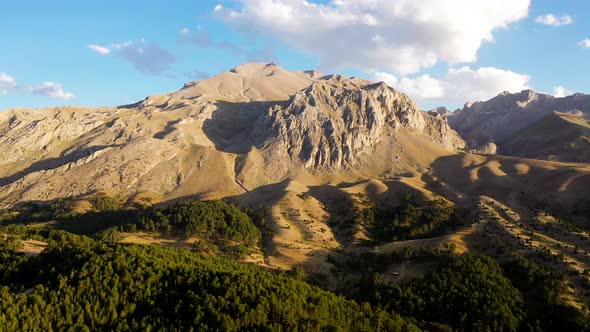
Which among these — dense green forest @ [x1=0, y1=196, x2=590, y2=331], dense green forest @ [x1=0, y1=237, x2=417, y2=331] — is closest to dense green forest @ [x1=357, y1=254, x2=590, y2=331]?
dense green forest @ [x1=0, y1=196, x2=590, y2=331]

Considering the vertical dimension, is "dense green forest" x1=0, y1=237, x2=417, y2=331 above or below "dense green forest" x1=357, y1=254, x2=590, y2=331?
above

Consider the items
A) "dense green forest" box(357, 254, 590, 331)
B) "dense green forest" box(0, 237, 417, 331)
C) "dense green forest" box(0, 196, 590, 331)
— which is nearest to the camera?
"dense green forest" box(0, 237, 417, 331)

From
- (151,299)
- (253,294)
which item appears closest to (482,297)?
(253,294)

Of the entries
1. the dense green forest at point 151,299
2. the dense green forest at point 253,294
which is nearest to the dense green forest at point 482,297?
the dense green forest at point 253,294

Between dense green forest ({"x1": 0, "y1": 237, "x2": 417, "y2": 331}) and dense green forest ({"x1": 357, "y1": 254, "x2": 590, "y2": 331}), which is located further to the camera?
dense green forest ({"x1": 357, "y1": 254, "x2": 590, "y2": 331})

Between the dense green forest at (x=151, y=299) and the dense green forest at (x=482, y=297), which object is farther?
the dense green forest at (x=482, y=297)

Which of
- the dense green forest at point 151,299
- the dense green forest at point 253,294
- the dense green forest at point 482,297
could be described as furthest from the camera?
the dense green forest at point 482,297

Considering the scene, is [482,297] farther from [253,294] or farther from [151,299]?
[151,299]

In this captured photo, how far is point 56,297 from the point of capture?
7044 centimetres

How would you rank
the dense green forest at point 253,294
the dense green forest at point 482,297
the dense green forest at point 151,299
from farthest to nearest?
1. the dense green forest at point 482,297
2. the dense green forest at point 253,294
3. the dense green forest at point 151,299

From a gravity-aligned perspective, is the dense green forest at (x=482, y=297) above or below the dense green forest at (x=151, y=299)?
→ below

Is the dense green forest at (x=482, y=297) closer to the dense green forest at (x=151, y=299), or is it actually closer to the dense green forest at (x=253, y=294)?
the dense green forest at (x=253, y=294)

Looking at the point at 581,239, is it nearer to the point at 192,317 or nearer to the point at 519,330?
the point at 519,330

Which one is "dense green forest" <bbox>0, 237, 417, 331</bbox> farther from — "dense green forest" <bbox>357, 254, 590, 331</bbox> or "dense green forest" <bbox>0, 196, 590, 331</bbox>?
"dense green forest" <bbox>357, 254, 590, 331</bbox>
